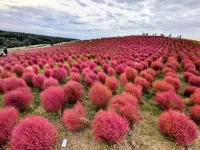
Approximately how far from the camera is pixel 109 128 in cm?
431

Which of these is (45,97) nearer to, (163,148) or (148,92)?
(163,148)

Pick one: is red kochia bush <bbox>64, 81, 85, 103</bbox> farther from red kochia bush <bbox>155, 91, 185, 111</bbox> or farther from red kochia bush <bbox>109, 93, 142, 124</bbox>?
red kochia bush <bbox>155, 91, 185, 111</bbox>

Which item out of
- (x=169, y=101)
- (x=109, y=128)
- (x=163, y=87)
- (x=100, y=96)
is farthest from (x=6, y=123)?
(x=163, y=87)

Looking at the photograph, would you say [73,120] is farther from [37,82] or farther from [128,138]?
[37,82]

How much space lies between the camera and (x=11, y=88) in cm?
670

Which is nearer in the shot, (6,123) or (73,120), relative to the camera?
(6,123)

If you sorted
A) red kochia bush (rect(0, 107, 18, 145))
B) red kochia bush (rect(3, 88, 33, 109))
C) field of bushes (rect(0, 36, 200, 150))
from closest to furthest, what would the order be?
field of bushes (rect(0, 36, 200, 150)), red kochia bush (rect(0, 107, 18, 145)), red kochia bush (rect(3, 88, 33, 109))

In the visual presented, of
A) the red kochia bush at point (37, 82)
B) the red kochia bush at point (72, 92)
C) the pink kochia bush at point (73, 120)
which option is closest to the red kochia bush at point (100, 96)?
the red kochia bush at point (72, 92)

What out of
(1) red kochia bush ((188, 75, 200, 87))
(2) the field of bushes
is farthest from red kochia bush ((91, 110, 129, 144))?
(1) red kochia bush ((188, 75, 200, 87))

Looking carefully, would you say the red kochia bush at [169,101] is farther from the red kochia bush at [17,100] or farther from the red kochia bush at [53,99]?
the red kochia bush at [17,100]

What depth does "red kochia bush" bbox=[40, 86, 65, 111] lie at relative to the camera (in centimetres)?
552

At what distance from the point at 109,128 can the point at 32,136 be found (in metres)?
1.35

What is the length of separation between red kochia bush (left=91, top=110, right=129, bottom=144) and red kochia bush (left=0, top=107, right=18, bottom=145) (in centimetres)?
161

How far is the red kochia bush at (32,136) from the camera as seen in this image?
152 inches
